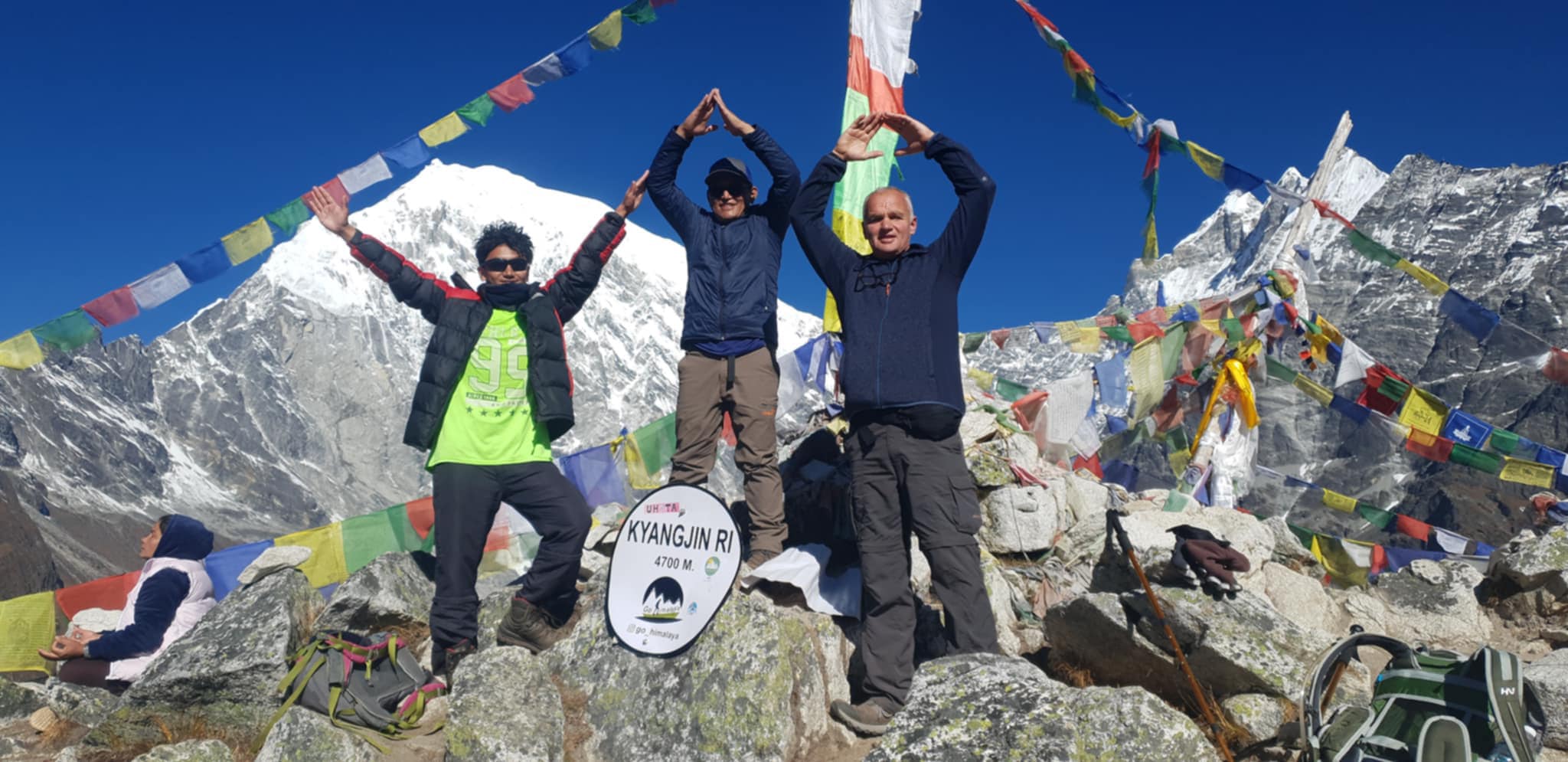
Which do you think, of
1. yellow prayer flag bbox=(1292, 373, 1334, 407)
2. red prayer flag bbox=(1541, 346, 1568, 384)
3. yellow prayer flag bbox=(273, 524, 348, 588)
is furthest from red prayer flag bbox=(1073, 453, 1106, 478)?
yellow prayer flag bbox=(273, 524, 348, 588)

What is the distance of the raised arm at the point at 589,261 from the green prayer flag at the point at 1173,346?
860 cm

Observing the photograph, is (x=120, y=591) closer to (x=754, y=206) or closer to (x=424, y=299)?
(x=424, y=299)

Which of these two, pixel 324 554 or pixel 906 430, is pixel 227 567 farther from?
pixel 906 430

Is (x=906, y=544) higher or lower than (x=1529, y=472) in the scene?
lower

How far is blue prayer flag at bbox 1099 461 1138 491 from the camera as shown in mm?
14852

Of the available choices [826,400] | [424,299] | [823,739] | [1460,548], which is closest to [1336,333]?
[1460,548]

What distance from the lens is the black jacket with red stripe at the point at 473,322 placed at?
18.3 feet

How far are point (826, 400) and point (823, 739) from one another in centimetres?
503

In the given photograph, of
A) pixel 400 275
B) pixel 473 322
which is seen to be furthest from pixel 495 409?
pixel 400 275

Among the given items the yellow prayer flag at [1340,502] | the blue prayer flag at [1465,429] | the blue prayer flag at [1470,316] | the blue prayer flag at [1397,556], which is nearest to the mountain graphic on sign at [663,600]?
the blue prayer flag at [1397,556]

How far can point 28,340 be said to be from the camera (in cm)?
750

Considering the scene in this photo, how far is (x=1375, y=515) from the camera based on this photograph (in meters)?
13.4

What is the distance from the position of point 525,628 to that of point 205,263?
5205 millimetres

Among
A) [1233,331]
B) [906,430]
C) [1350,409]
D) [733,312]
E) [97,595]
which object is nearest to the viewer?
[906,430]
